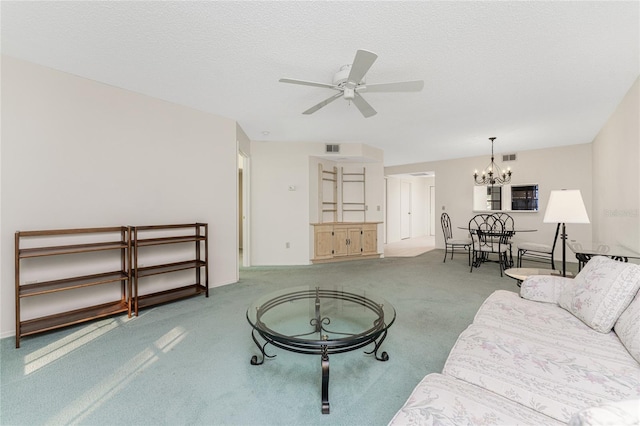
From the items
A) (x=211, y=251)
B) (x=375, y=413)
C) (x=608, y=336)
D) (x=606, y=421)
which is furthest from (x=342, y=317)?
(x=211, y=251)

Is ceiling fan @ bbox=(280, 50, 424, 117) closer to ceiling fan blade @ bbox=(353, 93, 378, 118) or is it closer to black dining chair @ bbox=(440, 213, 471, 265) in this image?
ceiling fan blade @ bbox=(353, 93, 378, 118)

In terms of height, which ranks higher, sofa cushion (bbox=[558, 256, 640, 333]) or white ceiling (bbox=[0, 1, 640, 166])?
white ceiling (bbox=[0, 1, 640, 166])

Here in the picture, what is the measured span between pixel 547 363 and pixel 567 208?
77.9 inches

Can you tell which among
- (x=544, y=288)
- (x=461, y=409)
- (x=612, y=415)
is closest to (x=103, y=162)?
(x=461, y=409)

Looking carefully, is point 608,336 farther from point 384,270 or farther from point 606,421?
point 384,270

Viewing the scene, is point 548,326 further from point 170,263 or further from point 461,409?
point 170,263

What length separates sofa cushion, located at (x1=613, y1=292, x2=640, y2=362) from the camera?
1205 millimetres

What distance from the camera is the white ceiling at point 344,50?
177 centimetres

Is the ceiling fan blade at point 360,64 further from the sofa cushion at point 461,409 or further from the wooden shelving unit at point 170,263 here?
the wooden shelving unit at point 170,263

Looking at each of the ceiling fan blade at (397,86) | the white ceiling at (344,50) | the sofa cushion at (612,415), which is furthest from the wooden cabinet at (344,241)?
the sofa cushion at (612,415)

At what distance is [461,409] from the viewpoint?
901mm

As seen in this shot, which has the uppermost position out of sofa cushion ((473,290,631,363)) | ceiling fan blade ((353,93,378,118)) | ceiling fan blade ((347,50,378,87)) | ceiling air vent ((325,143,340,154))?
ceiling air vent ((325,143,340,154))

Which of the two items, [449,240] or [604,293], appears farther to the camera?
[449,240]

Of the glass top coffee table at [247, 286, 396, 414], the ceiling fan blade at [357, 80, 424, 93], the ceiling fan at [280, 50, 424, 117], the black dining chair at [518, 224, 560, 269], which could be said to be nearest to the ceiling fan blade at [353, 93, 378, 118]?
the ceiling fan at [280, 50, 424, 117]
